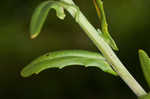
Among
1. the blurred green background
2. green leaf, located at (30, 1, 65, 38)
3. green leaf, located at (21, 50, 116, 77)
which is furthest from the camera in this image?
the blurred green background

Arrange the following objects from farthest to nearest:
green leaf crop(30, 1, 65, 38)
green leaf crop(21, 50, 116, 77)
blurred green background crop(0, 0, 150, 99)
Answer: blurred green background crop(0, 0, 150, 99) → green leaf crop(21, 50, 116, 77) → green leaf crop(30, 1, 65, 38)

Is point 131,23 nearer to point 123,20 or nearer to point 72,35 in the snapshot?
point 123,20

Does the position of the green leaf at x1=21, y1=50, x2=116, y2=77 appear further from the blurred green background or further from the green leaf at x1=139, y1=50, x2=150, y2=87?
the blurred green background

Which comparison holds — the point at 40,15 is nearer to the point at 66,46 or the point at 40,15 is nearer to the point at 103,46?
the point at 103,46

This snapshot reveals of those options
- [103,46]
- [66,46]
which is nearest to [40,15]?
[103,46]

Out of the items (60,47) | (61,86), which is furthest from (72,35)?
(61,86)

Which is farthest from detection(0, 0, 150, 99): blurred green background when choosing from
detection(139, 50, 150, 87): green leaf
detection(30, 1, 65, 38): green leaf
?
detection(30, 1, 65, 38): green leaf
